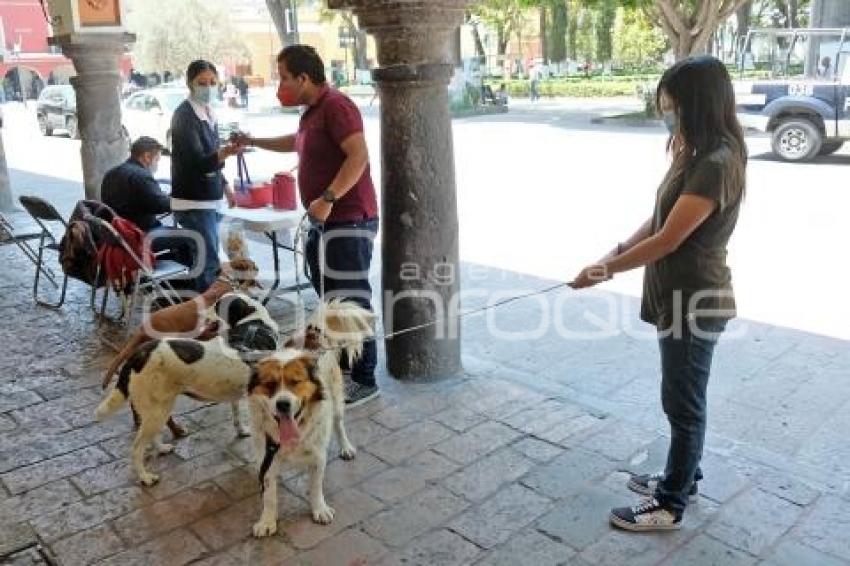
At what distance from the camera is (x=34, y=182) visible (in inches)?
516

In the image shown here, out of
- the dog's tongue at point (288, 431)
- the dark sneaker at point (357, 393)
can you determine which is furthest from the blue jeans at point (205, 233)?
the dog's tongue at point (288, 431)

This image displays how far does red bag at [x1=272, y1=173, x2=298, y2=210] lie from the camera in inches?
212

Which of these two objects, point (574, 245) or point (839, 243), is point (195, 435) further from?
point (839, 243)

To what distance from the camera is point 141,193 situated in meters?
5.29

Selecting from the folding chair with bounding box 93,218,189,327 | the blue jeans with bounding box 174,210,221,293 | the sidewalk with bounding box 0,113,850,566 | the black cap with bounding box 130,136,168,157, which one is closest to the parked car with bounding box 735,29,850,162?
the sidewalk with bounding box 0,113,850,566

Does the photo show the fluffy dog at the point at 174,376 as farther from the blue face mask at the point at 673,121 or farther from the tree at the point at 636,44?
the tree at the point at 636,44

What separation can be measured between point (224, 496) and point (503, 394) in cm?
159

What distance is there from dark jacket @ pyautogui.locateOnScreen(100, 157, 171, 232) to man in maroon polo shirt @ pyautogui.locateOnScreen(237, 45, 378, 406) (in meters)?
1.69

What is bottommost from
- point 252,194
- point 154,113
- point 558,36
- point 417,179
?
point 252,194

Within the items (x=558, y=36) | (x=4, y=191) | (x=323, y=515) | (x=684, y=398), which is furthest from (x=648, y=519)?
(x=558, y=36)

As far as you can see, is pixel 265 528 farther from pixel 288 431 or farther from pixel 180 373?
pixel 180 373

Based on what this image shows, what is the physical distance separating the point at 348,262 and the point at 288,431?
1.38m

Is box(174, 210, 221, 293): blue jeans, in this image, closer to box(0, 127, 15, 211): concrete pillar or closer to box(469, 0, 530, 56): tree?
box(0, 127, 15, 211): concrete pillar

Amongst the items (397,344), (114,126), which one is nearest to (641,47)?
(114,126)
